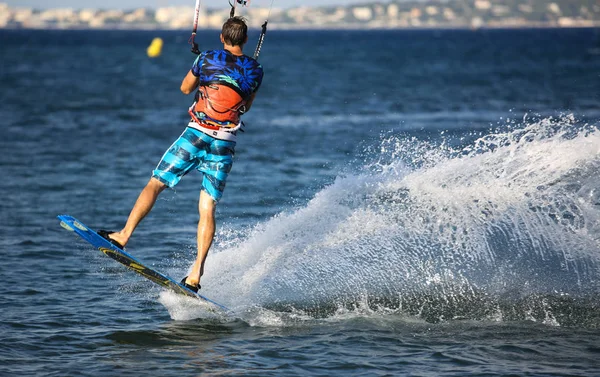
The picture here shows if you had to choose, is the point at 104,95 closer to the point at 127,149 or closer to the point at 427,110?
the point at 427,110

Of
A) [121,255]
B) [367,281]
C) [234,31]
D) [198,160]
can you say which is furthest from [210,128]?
[367,281]

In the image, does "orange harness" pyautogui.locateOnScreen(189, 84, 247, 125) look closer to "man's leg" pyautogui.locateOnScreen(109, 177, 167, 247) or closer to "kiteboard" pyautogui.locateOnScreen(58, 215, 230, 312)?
"man's leg" pyautogui.locateOnScreen(109, 177, 167, 247)

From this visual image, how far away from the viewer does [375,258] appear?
9609 millimetres

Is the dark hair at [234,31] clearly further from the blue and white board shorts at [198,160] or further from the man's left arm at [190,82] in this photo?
the blue and white board shorts at [198,160]

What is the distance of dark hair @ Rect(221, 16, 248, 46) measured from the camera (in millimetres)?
7824

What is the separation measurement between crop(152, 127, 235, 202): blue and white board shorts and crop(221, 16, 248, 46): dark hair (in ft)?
3.00

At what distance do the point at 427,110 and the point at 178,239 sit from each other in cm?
2056

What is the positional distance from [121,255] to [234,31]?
234 cm

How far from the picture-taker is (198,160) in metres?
8.29

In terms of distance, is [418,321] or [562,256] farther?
[562,256]

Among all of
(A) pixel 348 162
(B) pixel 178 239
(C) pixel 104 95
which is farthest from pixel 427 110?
(B) pixel 178 239

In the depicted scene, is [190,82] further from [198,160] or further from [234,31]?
[198,160]

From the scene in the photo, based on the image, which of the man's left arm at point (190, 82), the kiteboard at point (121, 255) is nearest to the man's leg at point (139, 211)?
the kiteboard at point (121, 255)

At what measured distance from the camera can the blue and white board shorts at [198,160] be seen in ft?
26.6
